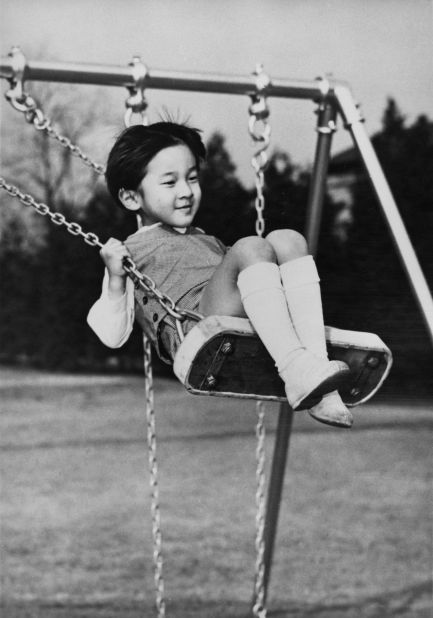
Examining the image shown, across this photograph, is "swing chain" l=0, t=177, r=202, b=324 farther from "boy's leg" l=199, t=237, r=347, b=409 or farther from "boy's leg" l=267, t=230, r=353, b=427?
"boy's leg" l=267, t=230, r=353, b=427

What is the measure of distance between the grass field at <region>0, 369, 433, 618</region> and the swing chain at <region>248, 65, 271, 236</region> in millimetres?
3253

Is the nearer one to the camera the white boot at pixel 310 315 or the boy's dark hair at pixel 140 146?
the white boot at pixel 310 315

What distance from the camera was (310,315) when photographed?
74.2 inches

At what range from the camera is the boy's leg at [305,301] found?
6.01 ft

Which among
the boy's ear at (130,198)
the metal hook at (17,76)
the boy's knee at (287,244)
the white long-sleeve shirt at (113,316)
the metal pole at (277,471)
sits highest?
the metal hook at (17,76)

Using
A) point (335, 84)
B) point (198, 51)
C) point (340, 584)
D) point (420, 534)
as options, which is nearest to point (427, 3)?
point (198, 51)

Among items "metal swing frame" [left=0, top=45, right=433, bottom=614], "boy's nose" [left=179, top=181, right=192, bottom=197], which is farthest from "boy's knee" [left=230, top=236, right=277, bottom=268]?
"metal swing frame" [left=0, top=45, right=433, bottom=614]

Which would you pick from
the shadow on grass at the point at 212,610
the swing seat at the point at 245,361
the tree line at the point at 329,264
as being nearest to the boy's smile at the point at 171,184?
the swing seat at the point at 245,361

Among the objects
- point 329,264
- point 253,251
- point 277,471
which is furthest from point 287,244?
point 329,264

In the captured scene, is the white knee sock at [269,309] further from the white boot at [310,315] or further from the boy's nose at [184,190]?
the boy's nose at [184,190]

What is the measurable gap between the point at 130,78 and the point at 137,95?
0.13ft

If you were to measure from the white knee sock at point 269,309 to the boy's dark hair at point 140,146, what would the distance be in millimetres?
374

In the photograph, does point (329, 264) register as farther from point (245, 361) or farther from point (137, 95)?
point (245, 361)

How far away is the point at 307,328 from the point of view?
188 centimetres
